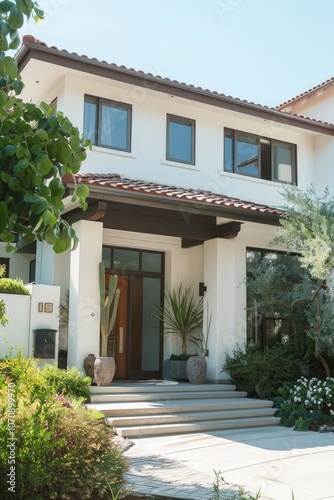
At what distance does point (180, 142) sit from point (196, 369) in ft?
18.7

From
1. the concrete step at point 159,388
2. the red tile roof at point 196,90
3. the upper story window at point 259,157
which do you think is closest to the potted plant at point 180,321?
the concrete step at point 159,388

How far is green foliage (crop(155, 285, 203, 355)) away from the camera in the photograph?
13.1m

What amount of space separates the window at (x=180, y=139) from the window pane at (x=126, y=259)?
8.39 feet

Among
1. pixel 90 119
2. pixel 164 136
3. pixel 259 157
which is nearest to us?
pixel 90 119

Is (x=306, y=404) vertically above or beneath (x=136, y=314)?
beneath

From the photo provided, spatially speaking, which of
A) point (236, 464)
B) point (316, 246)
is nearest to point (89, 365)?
point (236, 464)

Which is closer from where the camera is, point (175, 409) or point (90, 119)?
point (175, 409)

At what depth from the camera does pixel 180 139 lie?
14.6 meters

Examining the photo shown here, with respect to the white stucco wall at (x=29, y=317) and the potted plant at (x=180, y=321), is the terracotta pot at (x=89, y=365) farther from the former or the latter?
the potted plant at (x=180, y=321)

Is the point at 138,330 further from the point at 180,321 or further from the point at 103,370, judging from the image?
the point at 103,370

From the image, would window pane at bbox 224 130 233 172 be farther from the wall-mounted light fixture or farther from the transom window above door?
the wall-mounted light fixture

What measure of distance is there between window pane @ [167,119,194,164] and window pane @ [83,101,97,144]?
2.01 meters

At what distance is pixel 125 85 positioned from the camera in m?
13.4

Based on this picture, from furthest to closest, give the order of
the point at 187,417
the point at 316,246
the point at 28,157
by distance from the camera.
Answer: the point at 316,246, the point at 187,417, the point at 28,157
